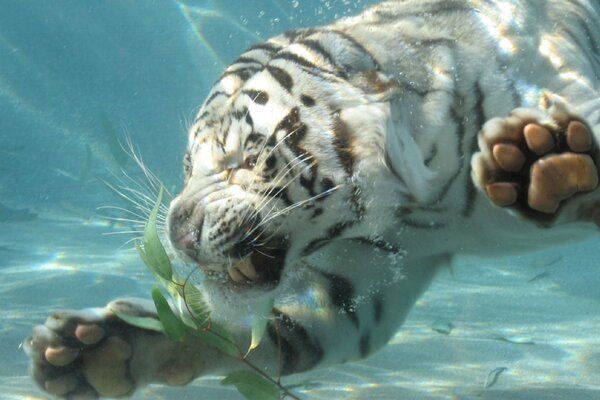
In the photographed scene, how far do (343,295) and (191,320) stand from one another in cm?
62

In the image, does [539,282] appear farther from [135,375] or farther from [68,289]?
[135,375]

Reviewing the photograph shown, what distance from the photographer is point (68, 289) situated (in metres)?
4.83

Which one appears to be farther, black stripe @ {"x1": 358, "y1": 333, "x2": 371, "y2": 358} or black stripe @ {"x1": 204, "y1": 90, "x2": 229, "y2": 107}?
black stripe @ {"x1": 358, "y1": 333, "x2": 371, "y2": 358}

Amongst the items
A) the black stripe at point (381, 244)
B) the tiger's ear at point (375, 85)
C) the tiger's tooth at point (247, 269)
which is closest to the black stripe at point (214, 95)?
the tiger's ear at point (375, 85)

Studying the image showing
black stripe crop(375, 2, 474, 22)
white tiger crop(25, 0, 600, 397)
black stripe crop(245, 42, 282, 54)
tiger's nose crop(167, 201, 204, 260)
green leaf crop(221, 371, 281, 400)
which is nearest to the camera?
white tiger crop(25, 0, 600, 397)

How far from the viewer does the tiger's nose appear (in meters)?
1.53

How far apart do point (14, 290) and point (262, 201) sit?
375cm

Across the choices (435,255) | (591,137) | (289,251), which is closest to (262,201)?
(289,251)

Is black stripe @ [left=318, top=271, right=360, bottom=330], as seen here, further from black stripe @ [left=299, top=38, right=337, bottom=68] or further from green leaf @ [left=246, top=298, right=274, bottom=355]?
black stripe @ [left=299, top=38, right=337, bottom=68]

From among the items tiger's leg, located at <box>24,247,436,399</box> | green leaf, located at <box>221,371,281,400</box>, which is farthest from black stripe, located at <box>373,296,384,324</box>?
green leaf, located at <box>221,371,281,400</box>

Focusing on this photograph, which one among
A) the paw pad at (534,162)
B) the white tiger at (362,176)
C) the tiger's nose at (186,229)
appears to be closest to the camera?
the paw pad at (534,162)

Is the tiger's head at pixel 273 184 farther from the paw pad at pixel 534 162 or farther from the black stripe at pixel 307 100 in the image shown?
the paw pad at pixel 534 162

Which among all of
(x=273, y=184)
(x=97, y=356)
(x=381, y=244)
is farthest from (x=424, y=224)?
(x=97, y=356)

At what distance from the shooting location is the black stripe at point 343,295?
7.37 ft
